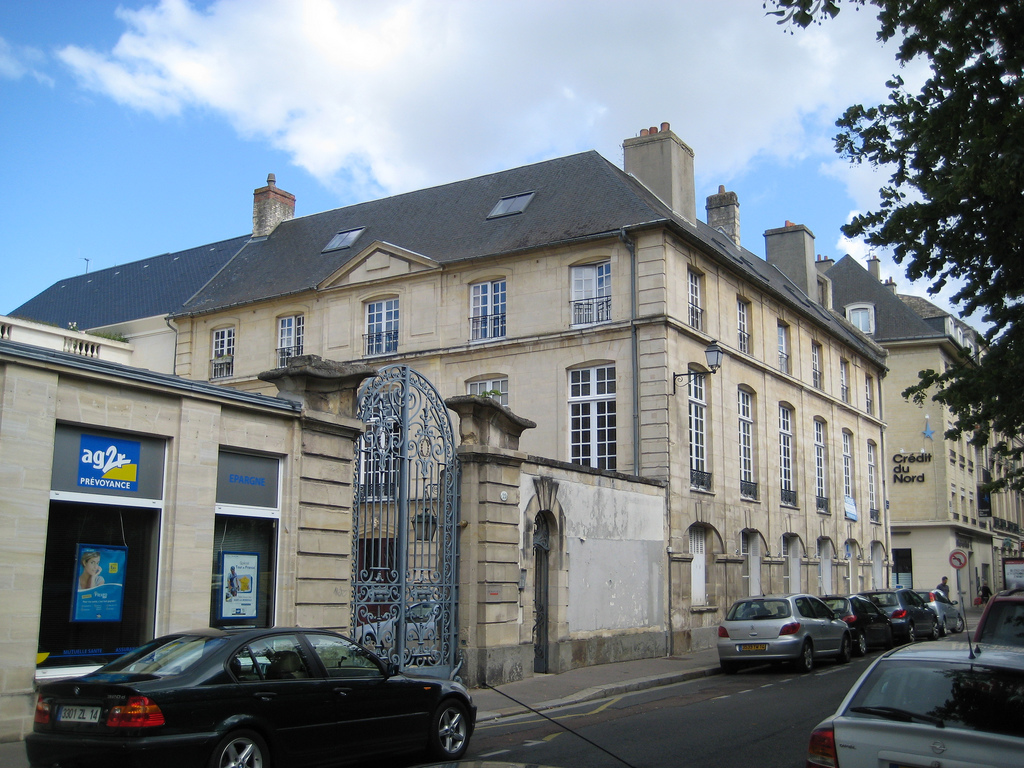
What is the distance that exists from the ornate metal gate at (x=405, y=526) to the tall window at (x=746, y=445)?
13.8m

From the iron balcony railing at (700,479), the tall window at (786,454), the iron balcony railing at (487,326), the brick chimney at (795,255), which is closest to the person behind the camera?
the iron balcony railing at (700,479)

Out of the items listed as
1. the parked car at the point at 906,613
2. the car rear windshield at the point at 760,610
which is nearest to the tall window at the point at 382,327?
the car rear windshield at the point at 760,610

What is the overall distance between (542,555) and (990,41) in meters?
10.7

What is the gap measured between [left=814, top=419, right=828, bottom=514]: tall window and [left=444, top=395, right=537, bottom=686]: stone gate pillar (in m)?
19.4

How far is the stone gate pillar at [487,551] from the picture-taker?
1503cm

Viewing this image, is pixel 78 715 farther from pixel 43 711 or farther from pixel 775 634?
pixel 775 634

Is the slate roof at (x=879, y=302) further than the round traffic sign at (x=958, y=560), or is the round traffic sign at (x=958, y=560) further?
the slate roof at (x=879, y=302)

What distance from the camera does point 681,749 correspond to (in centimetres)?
964

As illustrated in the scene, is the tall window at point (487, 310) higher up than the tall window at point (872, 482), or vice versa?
the tall window at point (487, 310)

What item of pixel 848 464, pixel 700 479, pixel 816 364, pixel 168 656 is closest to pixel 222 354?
pixel 700 479

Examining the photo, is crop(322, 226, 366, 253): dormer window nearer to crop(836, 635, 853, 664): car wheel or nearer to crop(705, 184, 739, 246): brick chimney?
crop(705, 184, 739, 246): brick chimney

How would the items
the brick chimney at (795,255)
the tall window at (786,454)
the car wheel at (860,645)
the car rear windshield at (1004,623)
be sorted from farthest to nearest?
the brick chimney at (795,255), the tall window at (786,454), the car wheel at (860,645), the car rear windshield at (1004,623)

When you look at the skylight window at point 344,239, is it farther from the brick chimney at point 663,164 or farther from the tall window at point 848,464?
the tall window at point 848,464

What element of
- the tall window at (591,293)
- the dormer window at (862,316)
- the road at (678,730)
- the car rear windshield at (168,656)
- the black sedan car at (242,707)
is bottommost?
the road at (678,730)
